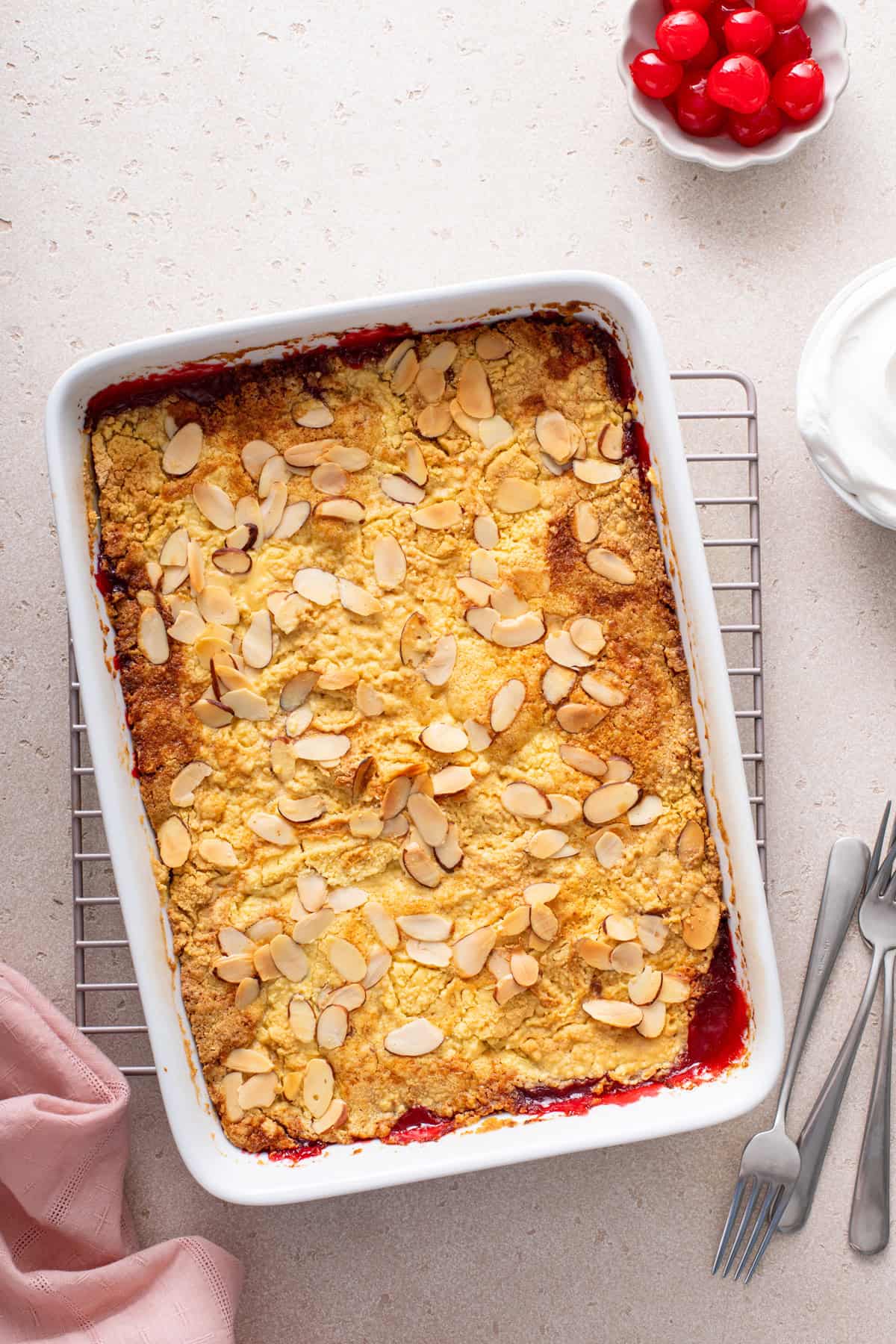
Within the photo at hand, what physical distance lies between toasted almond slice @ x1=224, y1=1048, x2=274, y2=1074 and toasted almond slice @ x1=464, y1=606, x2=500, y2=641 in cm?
59

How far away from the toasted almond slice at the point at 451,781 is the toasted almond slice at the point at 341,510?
1.09ft

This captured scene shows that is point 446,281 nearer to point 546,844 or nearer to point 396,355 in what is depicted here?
point 396,355

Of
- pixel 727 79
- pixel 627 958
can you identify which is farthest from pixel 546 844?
pixel 727 79

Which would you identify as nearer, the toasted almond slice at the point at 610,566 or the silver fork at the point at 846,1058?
the toasted almond slice at the point at 610,566

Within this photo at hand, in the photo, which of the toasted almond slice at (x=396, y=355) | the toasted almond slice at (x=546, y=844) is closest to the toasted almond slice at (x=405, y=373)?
the toasted almond slice at (x=396, y=355)

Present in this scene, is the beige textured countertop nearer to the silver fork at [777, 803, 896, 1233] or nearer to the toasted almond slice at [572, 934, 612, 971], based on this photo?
the silver fork at [777, 803, 896, 1233]

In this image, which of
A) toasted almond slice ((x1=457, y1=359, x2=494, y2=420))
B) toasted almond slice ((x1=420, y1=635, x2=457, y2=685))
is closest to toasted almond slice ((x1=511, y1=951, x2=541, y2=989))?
toasted almond slice ((x1=420, y1=635, x2=457, y2=685))

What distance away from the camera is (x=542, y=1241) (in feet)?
4.80

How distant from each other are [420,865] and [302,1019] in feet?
0.79

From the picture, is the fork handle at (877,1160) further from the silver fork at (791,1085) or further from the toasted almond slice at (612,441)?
the toasted almond slice at (612,441)

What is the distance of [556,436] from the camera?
1289mm

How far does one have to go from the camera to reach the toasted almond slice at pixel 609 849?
4.26 ft

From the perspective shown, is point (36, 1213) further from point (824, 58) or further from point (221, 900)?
point (824, 58)

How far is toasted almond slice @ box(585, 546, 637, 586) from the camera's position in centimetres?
129
